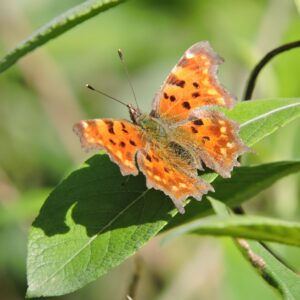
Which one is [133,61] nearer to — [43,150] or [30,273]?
[43,150]

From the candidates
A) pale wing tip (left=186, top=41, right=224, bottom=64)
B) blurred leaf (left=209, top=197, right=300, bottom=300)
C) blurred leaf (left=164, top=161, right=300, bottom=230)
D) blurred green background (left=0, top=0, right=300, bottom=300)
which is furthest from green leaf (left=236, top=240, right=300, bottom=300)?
blurred green background (left=0, top=0, right=300, bottom=300)

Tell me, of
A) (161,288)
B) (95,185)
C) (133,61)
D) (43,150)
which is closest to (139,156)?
(95,185)

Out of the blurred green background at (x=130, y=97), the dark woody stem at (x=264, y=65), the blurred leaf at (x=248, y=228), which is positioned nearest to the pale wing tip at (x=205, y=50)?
the dark woody stem at (x=264, y=65)

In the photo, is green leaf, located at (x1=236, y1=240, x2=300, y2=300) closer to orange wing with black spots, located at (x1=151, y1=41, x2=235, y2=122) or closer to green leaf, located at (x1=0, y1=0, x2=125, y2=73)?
orange wing with black spots, located at (x1=151, y1=41, x2=235, y2=122)

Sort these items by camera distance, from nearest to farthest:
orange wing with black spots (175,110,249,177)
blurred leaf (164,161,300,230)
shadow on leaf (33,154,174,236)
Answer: shadow on leaf (33,154,174,236) → orange wing with black spots (175,110,249,177) → blurred leaf (164,161,300,230)

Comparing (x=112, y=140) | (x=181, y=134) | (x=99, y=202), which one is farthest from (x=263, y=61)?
(x=99, y=202)

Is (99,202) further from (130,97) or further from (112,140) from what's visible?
(130,97)

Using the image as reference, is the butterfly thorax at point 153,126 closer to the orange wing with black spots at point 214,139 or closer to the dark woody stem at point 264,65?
the orange wing with black spots at point 214,139
